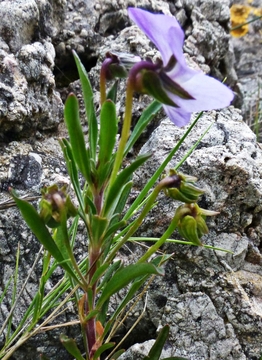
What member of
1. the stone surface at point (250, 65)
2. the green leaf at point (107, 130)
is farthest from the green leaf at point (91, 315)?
the stone surface at point (250, 65)

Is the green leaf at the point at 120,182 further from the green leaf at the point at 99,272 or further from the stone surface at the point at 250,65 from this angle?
the stone surface at the point at 250,65

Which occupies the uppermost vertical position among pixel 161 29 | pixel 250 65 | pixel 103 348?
pixel 161 29

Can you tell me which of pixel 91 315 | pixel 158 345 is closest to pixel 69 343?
pixel 91 315

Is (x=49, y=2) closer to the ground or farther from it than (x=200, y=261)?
farther from it

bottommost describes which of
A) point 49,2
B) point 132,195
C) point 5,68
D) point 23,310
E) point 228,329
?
point 228,329

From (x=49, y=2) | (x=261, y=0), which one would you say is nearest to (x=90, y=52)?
(x=49, y=2)

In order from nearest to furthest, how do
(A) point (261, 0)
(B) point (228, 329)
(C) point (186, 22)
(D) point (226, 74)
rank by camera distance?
1. (B) point (228, 329)
2. (C) point (186, 22)
3. (D) point (226, 74)
4. (A) point (261, 0)

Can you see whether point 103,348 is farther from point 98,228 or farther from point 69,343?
point 98,228

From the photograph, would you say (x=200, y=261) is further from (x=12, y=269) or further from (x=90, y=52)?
(x=90, y=52)
